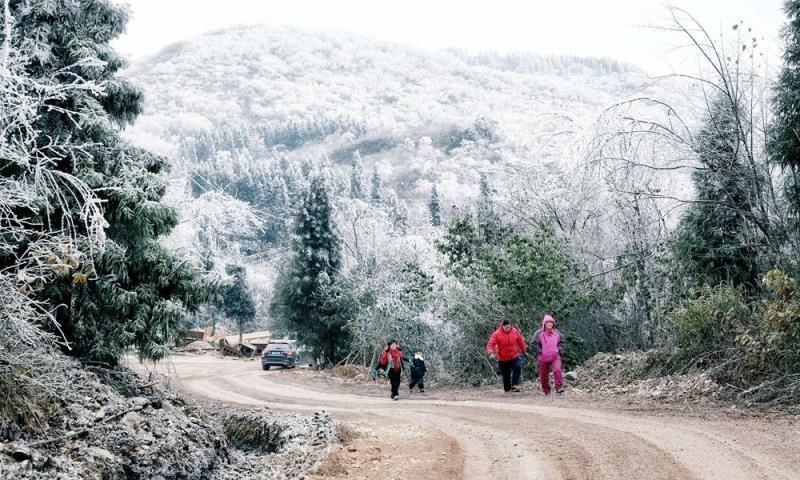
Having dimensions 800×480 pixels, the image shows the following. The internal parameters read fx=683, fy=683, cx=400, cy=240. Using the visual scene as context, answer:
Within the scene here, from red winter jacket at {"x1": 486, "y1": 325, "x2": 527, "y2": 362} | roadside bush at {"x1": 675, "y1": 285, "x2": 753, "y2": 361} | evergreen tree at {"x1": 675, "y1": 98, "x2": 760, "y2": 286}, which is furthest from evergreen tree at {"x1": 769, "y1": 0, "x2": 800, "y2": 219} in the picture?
red winter jacket at {"x1": 486, "y1": 325, "x2": 527, "y2": 362}

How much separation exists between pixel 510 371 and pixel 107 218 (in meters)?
9.53

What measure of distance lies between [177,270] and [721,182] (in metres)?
12.3

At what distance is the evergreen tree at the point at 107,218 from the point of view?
12.2m

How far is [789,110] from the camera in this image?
43.5 feet

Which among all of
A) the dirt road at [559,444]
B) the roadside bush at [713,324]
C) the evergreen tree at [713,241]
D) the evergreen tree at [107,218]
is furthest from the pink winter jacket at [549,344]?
the evergreen tree at [107,218]

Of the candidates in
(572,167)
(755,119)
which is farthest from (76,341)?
(755,119)

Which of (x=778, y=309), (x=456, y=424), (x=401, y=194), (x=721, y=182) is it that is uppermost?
(x=401, y=194)

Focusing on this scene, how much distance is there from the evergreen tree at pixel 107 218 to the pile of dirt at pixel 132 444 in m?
1.23

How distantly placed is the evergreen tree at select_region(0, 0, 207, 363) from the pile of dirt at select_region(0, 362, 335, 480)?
48.4 inches

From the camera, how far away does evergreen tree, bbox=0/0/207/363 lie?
12.2 m

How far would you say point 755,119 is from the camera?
1414 centimetres

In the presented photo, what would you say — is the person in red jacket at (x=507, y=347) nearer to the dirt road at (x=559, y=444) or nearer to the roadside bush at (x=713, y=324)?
the dirt road at (x=559, y=444)

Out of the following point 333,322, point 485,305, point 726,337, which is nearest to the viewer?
point 726,337

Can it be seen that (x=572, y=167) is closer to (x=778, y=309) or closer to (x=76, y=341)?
(x=778, y=309)
